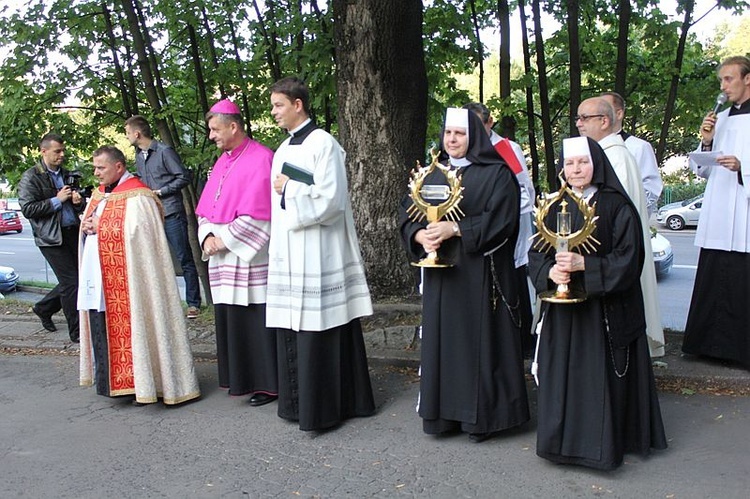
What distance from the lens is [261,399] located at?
5605 millimetres

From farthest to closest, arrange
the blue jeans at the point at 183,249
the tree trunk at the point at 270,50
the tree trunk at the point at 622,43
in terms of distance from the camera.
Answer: the tree trunk at the point at 270,50, the tree trunk at the point at 622,43, the blue jeans at the point at 183,249

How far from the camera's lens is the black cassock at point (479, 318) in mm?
4531

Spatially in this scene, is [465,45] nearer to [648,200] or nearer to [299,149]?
[648,200]

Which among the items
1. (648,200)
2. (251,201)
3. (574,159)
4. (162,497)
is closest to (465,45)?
(648,200)

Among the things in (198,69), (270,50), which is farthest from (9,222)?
(270,50)

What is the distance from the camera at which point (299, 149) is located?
506 centimetres

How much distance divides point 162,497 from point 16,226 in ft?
114

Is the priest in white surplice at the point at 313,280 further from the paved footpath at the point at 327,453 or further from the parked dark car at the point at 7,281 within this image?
the parked dark car at the point at 7,281

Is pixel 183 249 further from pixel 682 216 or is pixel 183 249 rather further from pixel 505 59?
pixel 682 216

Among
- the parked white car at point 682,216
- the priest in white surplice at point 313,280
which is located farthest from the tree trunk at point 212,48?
the parked white car at point 682,216

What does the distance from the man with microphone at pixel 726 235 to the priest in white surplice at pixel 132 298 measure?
3844 millimetres

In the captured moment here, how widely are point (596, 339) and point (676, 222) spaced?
2495 cm

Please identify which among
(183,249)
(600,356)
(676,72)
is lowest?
(600,356)

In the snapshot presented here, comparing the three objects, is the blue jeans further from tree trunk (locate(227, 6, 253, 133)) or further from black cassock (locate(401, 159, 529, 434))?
black cassock (locate(401, 159, 529, 434))
